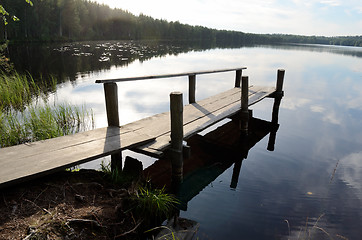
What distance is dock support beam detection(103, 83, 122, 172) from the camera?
212 inches

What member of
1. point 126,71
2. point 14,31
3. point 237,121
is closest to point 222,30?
point 14,31

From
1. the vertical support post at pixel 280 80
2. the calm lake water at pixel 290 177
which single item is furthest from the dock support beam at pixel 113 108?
the vertical support post at pixel 280 80

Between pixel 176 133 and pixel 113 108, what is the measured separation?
156 cm

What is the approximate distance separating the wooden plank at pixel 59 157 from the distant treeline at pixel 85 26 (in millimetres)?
44787

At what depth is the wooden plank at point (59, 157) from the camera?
363 cm

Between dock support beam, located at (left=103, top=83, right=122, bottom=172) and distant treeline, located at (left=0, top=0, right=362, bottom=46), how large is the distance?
4399 cm

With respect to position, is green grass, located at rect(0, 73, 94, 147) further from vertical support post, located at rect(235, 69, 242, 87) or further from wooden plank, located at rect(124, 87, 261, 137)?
vertical support post, located at rect(235, 69, 242, 87)

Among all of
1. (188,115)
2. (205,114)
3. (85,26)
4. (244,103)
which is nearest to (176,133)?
(188,115)

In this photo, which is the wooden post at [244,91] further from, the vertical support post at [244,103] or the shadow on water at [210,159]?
the shadow on water at [210,159]

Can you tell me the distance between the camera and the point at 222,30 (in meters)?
120

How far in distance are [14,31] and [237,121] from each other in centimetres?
5728

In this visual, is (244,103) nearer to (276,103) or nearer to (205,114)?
(205,114)

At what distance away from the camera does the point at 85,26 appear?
2758 inches

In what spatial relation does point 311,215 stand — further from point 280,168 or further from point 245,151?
point 245,151
